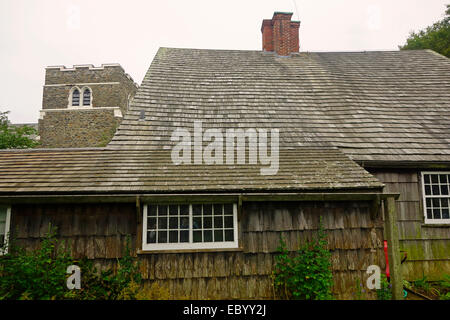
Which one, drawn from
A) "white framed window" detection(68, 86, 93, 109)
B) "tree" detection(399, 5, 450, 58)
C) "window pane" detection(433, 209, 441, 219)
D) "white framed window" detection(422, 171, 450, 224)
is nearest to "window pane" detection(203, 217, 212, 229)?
"white framed window" detection(422, 171, 450, 224)

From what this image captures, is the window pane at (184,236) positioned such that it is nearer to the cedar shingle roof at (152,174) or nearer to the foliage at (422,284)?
the cedar shingle roof at (152,174)

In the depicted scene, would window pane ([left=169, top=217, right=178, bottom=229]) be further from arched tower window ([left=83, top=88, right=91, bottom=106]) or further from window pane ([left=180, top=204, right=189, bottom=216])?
arched tower window ([left=83, top=88, right=91, bottom=106])

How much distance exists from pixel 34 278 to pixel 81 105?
2383cm

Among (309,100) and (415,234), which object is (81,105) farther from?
(415,234)

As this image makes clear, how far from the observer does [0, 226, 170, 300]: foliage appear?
4785 mm

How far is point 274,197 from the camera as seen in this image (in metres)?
5.84

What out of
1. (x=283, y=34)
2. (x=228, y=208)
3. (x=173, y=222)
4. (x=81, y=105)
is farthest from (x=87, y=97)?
(x=228, y=208)

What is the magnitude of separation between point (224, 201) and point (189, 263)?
152 centimetres

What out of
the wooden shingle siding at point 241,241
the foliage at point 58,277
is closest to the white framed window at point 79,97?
the wooden shingle siding at point 241,241

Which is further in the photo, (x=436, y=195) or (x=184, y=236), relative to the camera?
(x=436, y=195)

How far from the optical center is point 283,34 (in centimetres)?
1270

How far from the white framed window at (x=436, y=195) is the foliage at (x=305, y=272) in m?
3.66
